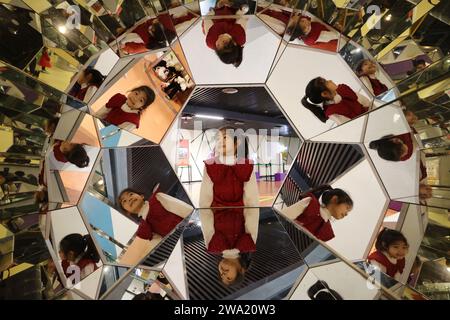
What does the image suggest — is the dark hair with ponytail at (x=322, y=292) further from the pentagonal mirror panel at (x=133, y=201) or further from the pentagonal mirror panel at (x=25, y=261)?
the pentagonal mirror panel at (x=25, y=261)

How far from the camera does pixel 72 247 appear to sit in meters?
1.23

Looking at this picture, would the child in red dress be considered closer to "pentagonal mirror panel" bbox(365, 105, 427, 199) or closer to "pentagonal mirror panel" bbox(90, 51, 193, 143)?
"pentagonal mirror panel" bbox(90, 51, 193, 143)

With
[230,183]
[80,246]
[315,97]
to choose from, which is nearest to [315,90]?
[315,97]

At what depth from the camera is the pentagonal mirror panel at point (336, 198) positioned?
134cm

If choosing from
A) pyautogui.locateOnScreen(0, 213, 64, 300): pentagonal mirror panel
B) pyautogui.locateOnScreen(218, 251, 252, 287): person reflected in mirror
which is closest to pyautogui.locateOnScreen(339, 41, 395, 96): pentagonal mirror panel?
pyautogui.locateOnScreen(218, 251, 252, 287): person reflected in mirror

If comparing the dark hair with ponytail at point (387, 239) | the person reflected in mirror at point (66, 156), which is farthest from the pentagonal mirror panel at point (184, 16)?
the dark hair with ponytail at point (387, 239)

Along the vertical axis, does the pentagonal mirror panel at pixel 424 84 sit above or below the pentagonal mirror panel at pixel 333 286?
above

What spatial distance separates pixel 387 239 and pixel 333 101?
2.68 feet

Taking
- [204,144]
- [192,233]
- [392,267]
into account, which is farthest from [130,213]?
[392,267]

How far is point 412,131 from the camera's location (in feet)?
4.04

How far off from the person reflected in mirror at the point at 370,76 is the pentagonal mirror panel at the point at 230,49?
52 cm

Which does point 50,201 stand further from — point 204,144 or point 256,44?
point 256,44

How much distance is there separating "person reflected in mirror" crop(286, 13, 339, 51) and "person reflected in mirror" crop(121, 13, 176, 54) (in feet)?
2.38

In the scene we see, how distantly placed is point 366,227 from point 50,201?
1767mm
